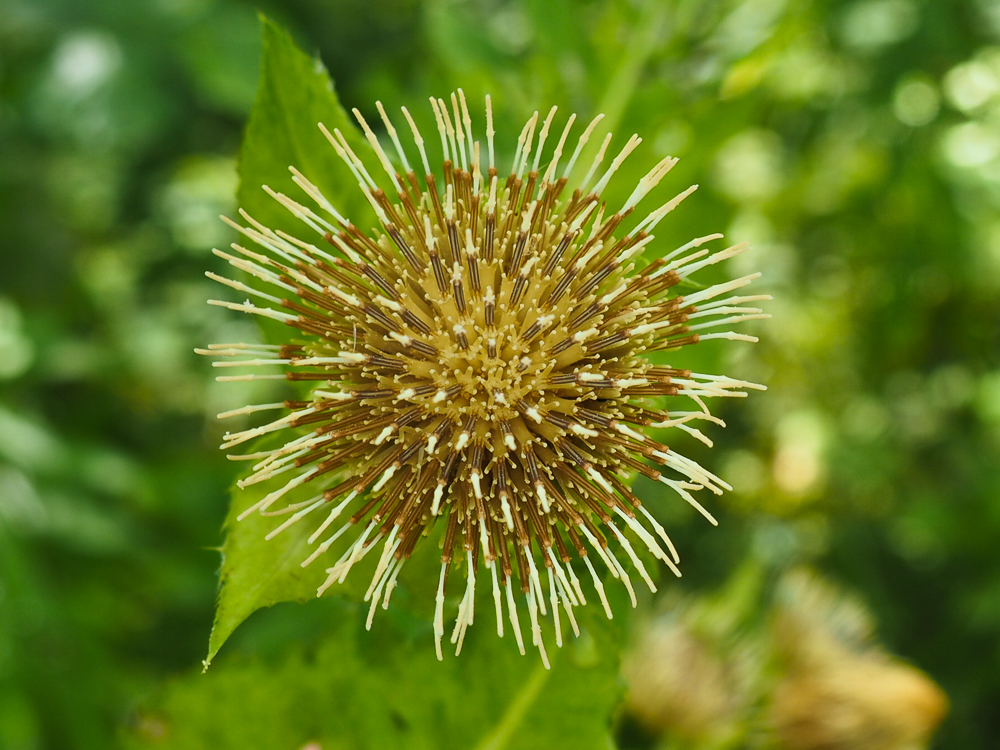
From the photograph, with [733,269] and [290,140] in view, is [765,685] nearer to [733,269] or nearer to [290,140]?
[733,269]

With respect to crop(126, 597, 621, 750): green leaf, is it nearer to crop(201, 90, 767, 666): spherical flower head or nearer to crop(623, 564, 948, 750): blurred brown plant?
crop(201, 90, 767, 666): spherical flower head

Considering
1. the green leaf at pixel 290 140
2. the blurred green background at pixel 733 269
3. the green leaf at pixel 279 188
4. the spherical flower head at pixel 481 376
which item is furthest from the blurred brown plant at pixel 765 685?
the green leaf at pixel 290 140

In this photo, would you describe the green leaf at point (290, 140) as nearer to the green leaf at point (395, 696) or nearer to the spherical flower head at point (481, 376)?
the spherical flower head at point (481, 376)

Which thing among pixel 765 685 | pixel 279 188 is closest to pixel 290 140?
pixel 279 188

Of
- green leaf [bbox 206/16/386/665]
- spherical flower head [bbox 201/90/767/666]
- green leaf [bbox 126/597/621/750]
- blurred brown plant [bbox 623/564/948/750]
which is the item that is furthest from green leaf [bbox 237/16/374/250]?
blurred brown plant [bbox 623/564/948/750]

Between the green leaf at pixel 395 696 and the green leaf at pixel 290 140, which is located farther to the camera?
the green leaf at pixel 395 696

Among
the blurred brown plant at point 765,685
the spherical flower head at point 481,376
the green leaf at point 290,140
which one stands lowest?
the blurred brown plant at point 765,685

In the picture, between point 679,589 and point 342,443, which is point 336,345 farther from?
point 679,589

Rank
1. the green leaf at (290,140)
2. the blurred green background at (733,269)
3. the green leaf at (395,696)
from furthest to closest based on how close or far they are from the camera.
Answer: the blurred green background at (733,269)
the green leaf at (395,696)
the green leaf at (290,140)

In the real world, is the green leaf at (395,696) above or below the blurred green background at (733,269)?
below
